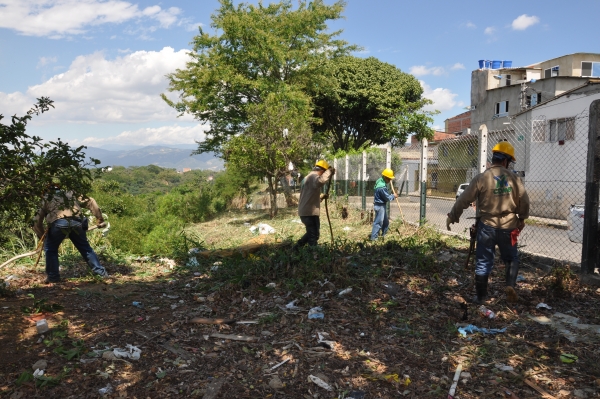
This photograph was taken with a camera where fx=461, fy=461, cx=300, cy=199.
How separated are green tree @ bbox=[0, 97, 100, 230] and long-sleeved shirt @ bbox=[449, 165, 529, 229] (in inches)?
146

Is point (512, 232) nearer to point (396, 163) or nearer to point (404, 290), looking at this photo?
point (404, 290)

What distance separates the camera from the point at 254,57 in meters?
21.0

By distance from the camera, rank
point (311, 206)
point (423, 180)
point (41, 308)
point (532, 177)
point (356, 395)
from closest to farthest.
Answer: point (356, 395) < point (41, 308) < point (311, 206) < point (423, 180) < point (532, 177)

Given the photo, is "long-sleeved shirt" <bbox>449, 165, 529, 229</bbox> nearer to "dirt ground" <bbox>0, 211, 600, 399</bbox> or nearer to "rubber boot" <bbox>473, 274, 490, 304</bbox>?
"rubber boot" <bbox>473, 274, 490, 304</bbox>

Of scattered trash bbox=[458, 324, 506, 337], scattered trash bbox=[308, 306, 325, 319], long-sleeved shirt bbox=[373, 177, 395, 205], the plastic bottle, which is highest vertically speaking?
long-sleeved shirt bbox=[373, 177, 395, 205]

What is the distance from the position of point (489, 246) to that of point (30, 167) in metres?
4.28

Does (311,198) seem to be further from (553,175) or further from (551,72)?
(551,72)

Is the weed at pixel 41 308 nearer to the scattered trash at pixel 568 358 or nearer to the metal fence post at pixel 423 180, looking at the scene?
the scattered trash at pixel 568 358

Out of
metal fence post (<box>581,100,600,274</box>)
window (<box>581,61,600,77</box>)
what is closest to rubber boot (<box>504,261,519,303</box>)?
metal fence post (<box>581,100,600,274</box>)

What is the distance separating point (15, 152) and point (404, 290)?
4009mm

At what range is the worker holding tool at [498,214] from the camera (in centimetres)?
455

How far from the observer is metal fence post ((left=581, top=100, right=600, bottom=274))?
4902mm

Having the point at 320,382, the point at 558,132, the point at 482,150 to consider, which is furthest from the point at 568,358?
the point at 558,132

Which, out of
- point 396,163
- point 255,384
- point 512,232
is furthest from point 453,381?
point 396,163
